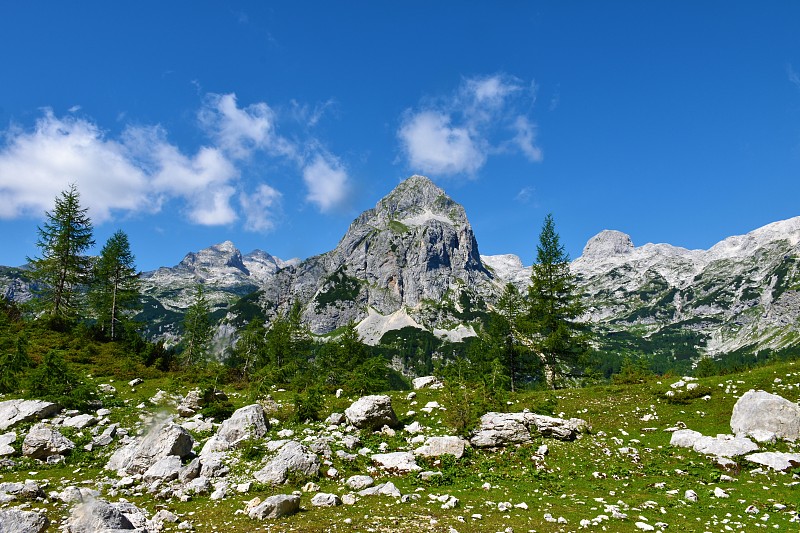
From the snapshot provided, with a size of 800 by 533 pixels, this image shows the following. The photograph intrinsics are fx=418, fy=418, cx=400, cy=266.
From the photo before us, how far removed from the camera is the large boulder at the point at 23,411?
23.3 m

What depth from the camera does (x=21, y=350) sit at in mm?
32281

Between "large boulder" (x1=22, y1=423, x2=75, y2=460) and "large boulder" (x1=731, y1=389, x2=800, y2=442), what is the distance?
34.3 m

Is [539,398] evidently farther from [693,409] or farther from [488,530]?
[488,530]

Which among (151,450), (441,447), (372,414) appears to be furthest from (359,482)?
(151,450)

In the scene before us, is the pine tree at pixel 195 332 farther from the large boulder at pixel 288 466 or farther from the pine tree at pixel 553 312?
the large boulder at pixel 288 466

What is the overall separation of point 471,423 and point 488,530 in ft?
36.5

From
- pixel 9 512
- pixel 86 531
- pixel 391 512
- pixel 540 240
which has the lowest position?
pixel 391 512

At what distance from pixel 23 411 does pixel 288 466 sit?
59.9 feet

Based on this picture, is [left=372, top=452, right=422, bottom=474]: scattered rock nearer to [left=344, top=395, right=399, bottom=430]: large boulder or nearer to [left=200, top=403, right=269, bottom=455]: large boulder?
[left=344, top=395, right=399, bottom=430]: large boulder

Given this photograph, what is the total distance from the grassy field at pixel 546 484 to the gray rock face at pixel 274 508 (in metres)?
0.32

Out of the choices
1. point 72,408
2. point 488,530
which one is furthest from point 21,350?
point 488,530

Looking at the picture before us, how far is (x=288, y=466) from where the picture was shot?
17422mm

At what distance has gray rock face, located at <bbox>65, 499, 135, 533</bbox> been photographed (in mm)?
10773

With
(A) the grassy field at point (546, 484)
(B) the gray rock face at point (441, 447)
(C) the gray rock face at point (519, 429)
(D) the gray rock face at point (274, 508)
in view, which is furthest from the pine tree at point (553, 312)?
(D) the gray rock face at point (274, 508)
